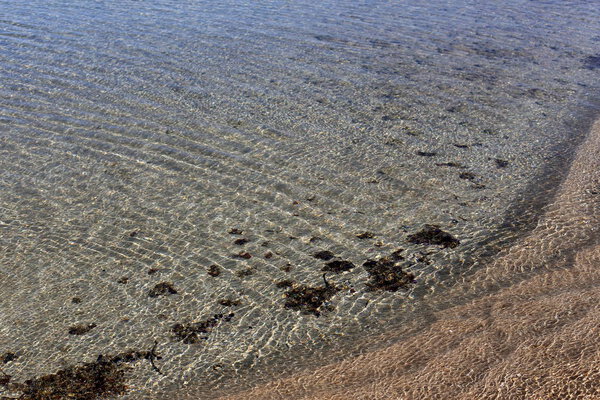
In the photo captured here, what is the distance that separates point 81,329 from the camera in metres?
5.96

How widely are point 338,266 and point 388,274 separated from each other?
1.83 ft

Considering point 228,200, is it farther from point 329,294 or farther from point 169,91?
point 169,91

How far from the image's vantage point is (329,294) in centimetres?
642

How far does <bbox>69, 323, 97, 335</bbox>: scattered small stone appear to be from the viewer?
19.5 feet

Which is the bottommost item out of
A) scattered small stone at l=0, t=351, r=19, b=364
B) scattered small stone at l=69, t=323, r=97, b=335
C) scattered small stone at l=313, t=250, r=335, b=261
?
scattered small stone at l=0, t=351, r=19, b=364

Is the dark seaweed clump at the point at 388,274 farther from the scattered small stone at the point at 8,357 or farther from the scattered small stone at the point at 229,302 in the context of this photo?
the scattered small stone at the point at 8,357

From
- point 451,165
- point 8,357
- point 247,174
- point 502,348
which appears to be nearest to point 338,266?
point 502,348

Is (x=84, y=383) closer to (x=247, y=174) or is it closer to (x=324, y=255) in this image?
(x=324, y=255)

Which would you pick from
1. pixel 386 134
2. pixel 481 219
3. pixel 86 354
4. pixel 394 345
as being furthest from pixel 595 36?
pixel 86 354

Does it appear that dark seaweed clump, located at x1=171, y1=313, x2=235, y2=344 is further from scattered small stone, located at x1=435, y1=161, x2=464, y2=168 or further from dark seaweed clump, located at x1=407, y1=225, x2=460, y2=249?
scattered small stone, located at x1=435, y1=161, x2=464, y2=168

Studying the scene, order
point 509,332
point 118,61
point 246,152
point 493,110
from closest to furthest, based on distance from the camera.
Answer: point 509,332 < point 246,152 < point 493,110 < point 118,61

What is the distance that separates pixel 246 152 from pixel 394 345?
4.71 meters

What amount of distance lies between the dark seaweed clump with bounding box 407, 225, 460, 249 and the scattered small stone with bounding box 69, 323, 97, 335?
143 inches

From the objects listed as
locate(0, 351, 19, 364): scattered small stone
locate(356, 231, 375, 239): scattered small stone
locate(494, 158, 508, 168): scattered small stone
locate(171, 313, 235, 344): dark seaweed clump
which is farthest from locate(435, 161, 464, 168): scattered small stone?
locate(0, 351, 19, 364): scattered small stone
